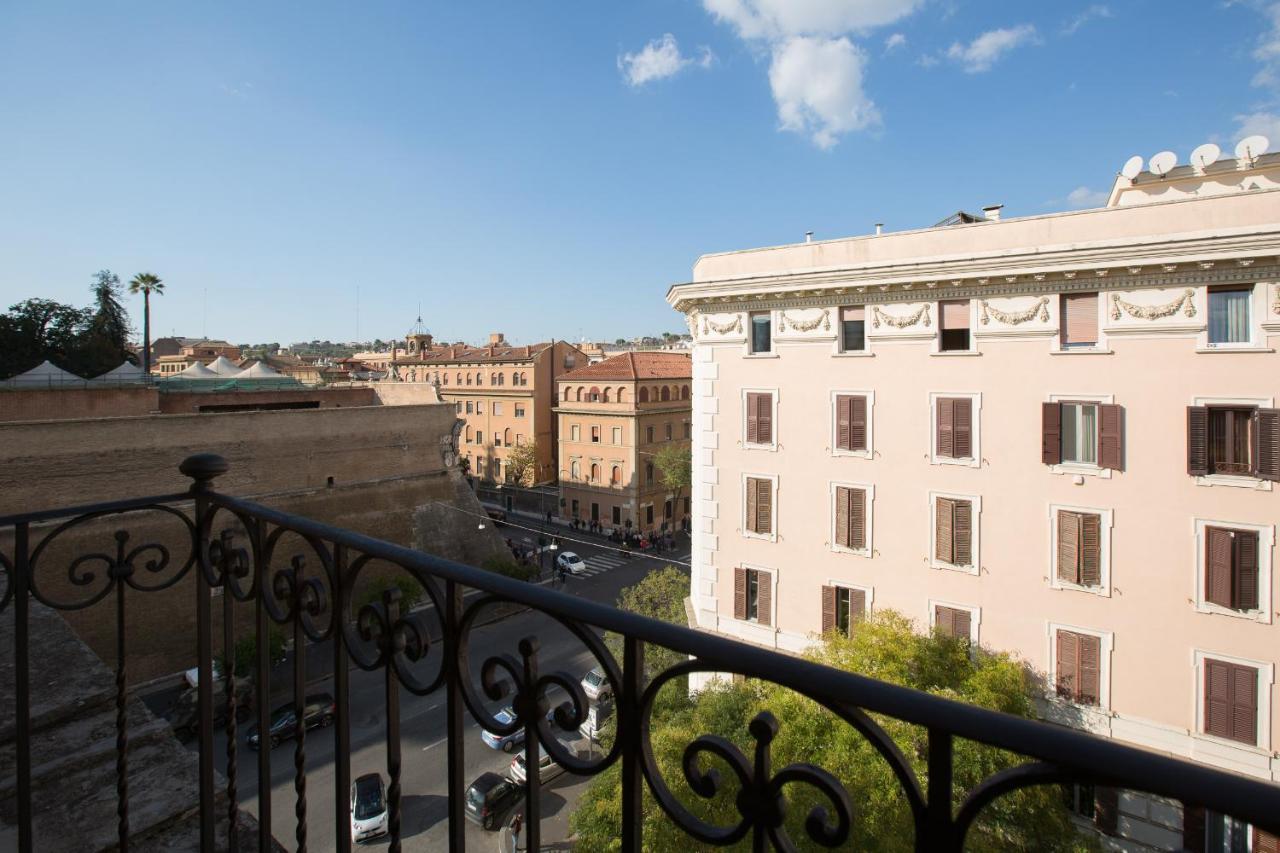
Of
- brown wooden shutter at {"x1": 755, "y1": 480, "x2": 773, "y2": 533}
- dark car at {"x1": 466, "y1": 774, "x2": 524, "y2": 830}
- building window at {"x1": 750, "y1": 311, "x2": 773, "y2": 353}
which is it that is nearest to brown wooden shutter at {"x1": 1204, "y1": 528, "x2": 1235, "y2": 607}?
brown wooden shutter at {"x1": 755, "y1": 480, "x2": 773, "y2": 533}

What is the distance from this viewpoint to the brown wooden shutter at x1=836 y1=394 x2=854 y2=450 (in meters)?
15.2

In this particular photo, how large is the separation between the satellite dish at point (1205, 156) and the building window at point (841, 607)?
1214 cm

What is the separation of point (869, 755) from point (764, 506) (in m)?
7.11

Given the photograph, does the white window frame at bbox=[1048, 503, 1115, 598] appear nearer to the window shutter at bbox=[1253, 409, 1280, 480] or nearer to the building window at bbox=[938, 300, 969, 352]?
the window shutter at bbox=[1253, 409, 1280, 480]

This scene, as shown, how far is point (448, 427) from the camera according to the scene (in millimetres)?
31281

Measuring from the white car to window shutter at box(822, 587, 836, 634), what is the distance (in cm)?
1746

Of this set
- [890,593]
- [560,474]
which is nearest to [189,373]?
[560,474]

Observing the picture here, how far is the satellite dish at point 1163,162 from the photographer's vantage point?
15.3 meters

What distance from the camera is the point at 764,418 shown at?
16312 millimetres

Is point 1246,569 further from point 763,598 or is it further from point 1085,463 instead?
point 763,598

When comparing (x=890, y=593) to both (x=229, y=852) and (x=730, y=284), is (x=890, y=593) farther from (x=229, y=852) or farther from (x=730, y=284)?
(x=229, y=852)

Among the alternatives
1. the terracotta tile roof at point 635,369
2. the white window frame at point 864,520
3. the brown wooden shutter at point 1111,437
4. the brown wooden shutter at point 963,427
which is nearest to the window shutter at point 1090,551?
the brown wooden shutter at point 1111,437

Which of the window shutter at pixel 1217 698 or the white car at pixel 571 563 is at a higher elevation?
the window shutter at pixel 1217 698

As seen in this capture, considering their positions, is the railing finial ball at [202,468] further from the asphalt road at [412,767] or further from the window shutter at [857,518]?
the window shutter at [857,518]
